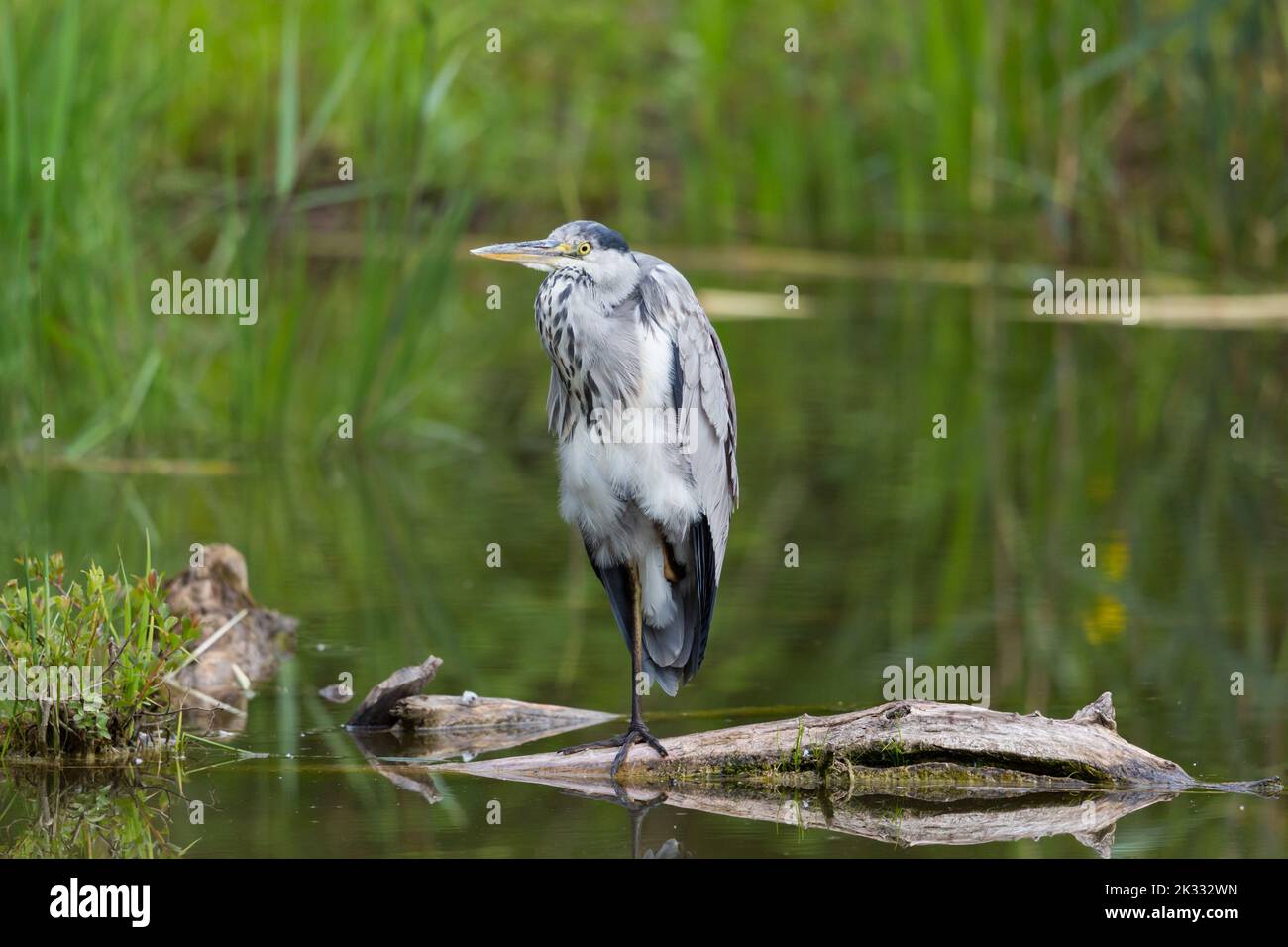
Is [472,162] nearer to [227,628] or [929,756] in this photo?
[227,628]

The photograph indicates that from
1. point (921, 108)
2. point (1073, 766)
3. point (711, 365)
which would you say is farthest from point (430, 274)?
point (921, 108)

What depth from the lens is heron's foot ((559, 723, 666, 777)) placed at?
5.81 m

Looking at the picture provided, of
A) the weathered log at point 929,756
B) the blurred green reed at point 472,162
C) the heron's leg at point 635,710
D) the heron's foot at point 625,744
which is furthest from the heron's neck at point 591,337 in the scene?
the blurred green reed at point 472,162

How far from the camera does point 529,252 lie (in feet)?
19.1

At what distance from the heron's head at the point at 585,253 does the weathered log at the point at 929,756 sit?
1378 millimetres

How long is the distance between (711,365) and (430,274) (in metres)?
4.04

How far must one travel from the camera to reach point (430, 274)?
393 inches

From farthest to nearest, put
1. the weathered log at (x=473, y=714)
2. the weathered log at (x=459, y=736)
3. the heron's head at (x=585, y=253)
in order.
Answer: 1. the weathered log at (x=473, y=714)
2. the weathered log at (x=459, y=736)
3. the heron's head at (x=585, y=253)

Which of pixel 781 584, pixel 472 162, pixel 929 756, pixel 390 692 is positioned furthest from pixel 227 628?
pixel 472 162

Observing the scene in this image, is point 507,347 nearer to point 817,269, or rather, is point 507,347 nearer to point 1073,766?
point 817,269

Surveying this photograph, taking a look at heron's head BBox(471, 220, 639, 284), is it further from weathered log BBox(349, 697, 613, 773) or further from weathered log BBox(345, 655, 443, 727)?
weathered log BBox(349, 697, 613, 773)

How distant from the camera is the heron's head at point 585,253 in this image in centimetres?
588

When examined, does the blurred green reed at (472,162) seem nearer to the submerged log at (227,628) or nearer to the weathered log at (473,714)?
the submerged log at (227,628)

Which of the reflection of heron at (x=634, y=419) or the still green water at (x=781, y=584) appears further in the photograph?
the reflection of heron at (x=634, y=419)
